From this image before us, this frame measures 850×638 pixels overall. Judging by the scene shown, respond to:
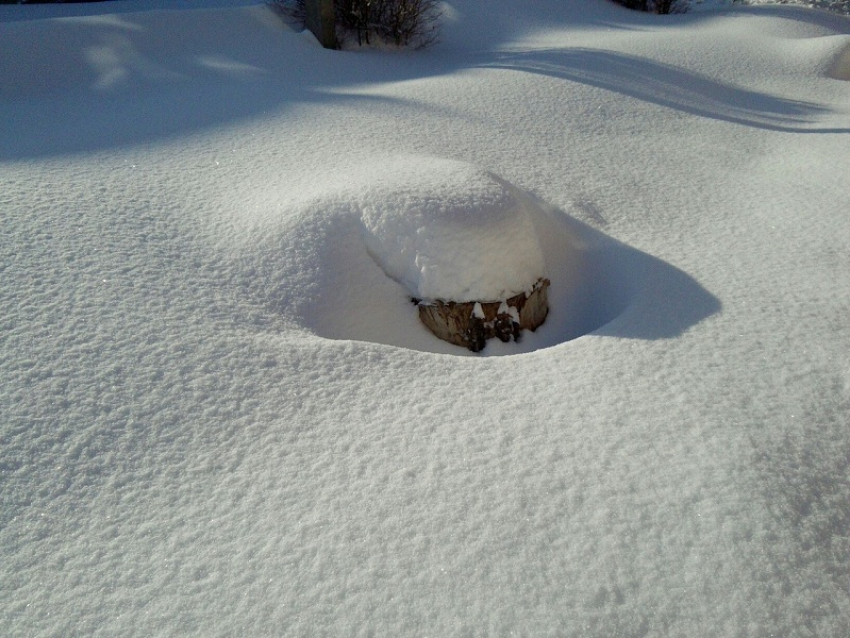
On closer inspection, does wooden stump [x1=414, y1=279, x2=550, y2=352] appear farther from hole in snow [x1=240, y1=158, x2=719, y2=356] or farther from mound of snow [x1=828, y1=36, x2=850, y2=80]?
mound of snow [x1=828, y1=36, x2=850, y2=80]

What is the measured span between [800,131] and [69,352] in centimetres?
370

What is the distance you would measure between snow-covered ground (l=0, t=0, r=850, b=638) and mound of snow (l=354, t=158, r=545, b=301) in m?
0.02

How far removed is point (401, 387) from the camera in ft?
5.77

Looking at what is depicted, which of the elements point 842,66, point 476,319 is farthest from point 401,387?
point 842,66

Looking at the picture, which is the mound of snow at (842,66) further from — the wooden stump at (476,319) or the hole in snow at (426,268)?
the wooden stump at (476,319)

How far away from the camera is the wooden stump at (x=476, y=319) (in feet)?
7.35

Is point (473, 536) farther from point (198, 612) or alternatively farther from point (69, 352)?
point (69, 352)

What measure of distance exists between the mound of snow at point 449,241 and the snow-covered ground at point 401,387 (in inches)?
0.6

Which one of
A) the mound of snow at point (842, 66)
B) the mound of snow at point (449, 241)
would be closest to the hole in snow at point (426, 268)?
the mound of snow at point (449, 241)

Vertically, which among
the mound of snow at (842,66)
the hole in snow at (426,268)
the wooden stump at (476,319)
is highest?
the mound of snow at (842,66)

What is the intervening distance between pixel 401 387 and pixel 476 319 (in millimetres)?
585

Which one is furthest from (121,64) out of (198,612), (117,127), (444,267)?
(198,612)

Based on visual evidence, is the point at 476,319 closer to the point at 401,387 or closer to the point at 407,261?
the point at 407,261

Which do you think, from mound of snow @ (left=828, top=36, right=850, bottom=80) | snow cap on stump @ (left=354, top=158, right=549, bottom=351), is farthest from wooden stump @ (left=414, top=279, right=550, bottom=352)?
mound of snow @ (left=828, top=36, right=850, bottom=80)
